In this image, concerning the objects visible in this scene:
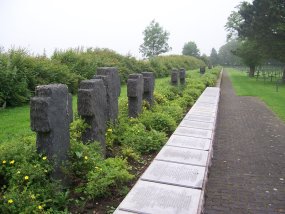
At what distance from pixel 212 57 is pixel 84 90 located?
441 feet

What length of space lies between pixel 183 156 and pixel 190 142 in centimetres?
97

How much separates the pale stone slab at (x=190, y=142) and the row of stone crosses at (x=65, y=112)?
4.32 ft

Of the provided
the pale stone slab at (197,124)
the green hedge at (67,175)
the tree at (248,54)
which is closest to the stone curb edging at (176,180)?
the green hedge at (67,175)

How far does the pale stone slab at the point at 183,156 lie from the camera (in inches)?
215

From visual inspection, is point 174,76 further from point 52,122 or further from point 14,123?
point 52,122

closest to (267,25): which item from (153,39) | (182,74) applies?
(182,74)

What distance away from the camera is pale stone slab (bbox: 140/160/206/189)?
4.53 metres

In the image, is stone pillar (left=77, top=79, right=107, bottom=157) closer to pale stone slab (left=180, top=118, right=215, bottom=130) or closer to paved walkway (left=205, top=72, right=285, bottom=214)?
paved walkway (left=205, top=72, right=285, bottom=214)

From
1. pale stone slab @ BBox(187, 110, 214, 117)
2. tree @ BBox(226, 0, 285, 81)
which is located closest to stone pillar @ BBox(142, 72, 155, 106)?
pale stone slab @ BBox(187, 110, 214, 117)

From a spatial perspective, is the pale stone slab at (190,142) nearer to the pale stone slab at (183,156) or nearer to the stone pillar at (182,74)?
the pale stone slab at (183,156)

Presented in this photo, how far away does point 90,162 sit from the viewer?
4586 mm

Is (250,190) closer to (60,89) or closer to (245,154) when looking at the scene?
(245,154)

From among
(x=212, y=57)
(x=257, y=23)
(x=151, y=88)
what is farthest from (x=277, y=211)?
(x=212, y=57)

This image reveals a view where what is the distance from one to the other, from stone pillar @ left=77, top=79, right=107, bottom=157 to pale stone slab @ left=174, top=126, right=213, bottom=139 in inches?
94.5
